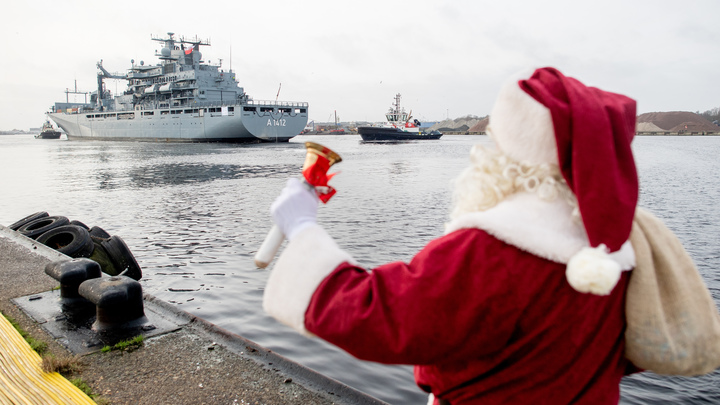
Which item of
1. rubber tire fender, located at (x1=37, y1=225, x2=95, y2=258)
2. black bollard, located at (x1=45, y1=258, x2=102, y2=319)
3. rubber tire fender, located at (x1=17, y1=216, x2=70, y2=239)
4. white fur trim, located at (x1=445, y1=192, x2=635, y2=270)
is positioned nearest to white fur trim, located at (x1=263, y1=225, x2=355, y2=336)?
white fur trim, located at (x1=445, y1=192, x2=635, y2=270)

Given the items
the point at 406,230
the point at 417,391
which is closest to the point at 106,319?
the point at 417,391

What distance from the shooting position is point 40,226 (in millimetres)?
8336

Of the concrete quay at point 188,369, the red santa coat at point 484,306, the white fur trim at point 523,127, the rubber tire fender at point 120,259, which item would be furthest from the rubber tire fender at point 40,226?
the white fur trim at point 523,127

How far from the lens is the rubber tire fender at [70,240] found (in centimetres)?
686

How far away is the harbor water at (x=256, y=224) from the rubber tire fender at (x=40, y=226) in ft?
4.90

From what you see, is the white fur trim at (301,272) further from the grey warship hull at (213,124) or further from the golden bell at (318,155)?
the grey warship hull at (213,124)

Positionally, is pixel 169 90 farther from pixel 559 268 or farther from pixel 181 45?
pixel 559 268

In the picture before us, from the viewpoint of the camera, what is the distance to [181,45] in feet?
206

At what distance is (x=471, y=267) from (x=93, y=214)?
1416cm

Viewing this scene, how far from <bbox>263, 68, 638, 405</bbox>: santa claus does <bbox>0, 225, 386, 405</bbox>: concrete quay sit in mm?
1927

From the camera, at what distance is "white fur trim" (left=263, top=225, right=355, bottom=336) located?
4.01 ft

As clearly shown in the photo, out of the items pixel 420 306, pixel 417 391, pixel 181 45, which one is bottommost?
pixel 417 391

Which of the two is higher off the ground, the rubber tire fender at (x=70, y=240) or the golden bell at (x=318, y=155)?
the golden bell at (x=318, y=155)

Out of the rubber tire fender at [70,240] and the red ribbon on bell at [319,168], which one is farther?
the rubber tire fender at [70,240]
